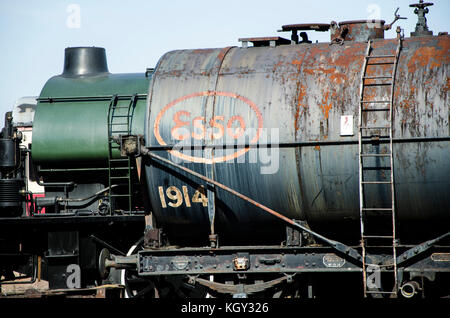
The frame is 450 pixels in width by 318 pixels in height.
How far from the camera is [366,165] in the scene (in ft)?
32.6

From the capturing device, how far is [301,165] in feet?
33.4

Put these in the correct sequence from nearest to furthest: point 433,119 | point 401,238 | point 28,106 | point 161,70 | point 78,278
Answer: point 433,119
point 401,238
point 161,70
point 78,278
point 28,106

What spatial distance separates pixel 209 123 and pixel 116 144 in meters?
2.87

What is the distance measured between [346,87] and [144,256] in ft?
13.4

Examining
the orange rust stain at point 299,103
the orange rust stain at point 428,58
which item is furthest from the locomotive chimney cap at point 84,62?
the orange rust stain at point 428,58

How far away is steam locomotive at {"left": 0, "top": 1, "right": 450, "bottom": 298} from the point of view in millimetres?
9898

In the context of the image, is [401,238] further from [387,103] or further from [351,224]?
[387,103]

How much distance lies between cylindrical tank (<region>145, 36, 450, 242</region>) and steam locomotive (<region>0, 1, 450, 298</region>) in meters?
0.02

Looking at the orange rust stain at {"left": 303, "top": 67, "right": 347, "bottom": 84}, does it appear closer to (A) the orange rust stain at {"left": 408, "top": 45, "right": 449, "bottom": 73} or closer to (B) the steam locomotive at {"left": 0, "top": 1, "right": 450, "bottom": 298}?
(B) the steam locomotive at {"left": 0, "top": 1, "right": 450, "bottom": 298}

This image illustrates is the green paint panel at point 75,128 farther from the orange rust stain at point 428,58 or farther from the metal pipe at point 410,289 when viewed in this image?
the metal pipe at point 410,289

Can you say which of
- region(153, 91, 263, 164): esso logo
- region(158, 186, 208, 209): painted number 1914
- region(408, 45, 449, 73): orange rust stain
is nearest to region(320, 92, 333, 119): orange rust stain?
region(153, 91, 263, 164): esso logo

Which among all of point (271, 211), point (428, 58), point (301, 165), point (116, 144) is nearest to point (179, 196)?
point (271, 211)

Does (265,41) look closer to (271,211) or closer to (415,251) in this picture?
(271,211)
